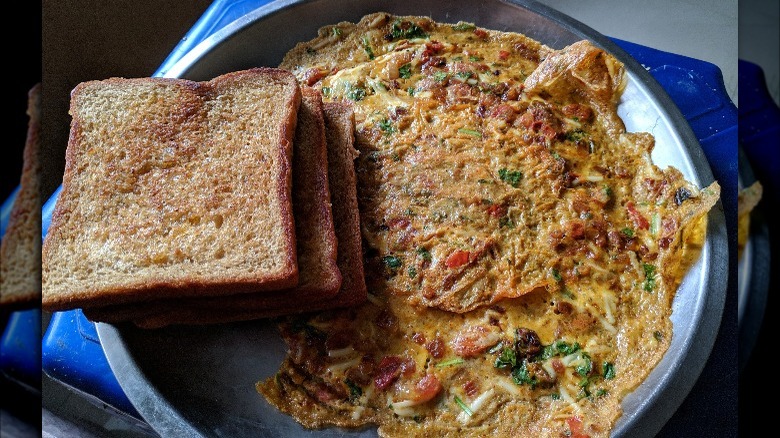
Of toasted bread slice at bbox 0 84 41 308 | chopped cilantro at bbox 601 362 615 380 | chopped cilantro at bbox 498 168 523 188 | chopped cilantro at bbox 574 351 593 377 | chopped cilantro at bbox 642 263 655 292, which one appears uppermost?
toasted bread slice at bbox 0 84 41 308

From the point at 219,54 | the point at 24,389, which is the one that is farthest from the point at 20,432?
the point at 219,54

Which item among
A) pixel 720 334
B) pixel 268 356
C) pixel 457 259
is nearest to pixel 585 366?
pixel 457 259

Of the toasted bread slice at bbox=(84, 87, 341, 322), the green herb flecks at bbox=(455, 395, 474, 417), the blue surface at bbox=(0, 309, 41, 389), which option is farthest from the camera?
the toasted bread slice at bbox=(84, 87, 341, 322)

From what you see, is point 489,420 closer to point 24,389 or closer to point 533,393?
point 533,393

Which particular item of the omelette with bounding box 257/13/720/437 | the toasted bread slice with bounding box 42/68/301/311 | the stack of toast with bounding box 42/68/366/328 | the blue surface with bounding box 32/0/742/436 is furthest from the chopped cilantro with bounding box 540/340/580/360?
the toasted bread slice with bounding box 42/68/301/311

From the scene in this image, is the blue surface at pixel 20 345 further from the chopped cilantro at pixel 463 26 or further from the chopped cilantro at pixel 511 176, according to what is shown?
the chopped cilantro at pixel 463 26

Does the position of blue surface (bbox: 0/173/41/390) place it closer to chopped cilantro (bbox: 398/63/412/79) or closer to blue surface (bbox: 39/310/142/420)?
blue surface (bbox: 39/310/142/420)
